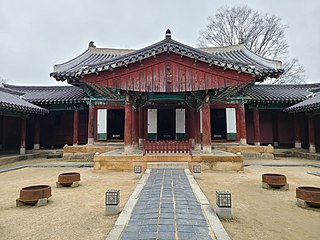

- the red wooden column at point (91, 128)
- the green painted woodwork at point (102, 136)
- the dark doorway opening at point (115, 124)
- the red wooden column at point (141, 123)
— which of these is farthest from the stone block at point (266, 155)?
the red wooden column at point (91, 128)

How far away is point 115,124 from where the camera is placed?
52.9 feet

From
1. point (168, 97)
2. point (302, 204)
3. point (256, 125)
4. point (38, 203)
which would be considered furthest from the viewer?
point (256, 125)

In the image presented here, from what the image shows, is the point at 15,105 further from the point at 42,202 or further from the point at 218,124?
the point at 218,124

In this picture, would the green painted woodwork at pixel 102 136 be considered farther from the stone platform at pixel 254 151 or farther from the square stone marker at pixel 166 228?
the square stone marker at pixel 166 228

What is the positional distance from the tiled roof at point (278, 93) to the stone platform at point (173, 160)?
288 inches

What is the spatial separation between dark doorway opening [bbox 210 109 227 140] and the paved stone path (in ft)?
33.8

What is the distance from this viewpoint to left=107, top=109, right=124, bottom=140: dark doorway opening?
15906 mm

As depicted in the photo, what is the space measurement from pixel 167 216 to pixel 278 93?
17.6 meters

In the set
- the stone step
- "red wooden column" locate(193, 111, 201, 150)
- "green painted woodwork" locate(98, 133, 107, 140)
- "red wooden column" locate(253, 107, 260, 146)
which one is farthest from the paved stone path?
"red wooden column" locate(253, 107, 260, 146)

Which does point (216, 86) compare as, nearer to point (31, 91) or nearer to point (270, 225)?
point (270, 225)

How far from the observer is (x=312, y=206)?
508 cm

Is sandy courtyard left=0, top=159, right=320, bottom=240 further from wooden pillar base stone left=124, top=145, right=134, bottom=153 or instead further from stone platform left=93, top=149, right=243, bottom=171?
wooden pillar base stone left=124, top=145, right=134, bottom=153

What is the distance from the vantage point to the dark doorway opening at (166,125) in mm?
15422

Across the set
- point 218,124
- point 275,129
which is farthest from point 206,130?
point 275,129
